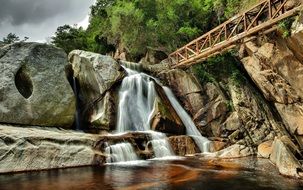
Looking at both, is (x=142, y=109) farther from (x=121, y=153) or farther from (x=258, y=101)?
(x=258, y=101)

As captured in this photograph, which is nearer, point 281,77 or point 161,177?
point 161,177

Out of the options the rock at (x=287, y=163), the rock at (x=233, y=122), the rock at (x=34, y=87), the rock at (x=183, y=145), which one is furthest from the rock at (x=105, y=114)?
the rock at (x=287, y=163)

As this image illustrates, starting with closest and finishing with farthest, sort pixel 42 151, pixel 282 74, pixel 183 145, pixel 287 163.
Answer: pixel 287 163, pixel 42 151, pixel 282 74, pixel 183 145

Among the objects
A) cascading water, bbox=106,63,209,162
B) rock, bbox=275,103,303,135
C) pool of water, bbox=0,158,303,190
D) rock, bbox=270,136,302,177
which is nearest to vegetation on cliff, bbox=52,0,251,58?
cascading water, bbox=106,63,209,162

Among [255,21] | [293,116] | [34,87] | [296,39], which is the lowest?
[293,116]

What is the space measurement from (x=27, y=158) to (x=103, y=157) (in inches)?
134

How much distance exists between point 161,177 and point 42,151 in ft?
18.4

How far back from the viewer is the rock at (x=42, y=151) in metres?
13.6

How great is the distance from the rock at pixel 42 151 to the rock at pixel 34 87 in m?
2.77

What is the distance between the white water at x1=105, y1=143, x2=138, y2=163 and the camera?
625 inches

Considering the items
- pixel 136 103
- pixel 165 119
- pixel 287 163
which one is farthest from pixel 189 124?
pixel 287 163

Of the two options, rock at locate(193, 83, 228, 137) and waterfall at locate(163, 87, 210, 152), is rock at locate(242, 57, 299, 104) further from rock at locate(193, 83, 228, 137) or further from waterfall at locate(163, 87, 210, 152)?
waterfall at locate(163, 87, 210, 152)

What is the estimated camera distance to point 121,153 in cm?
1619

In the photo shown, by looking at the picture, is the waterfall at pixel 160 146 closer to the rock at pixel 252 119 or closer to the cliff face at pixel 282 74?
the rock at pixel 252 119
